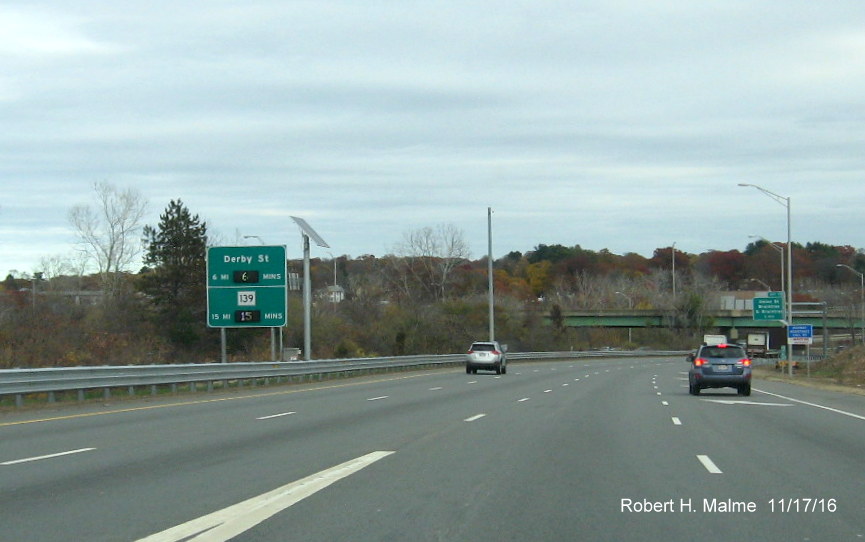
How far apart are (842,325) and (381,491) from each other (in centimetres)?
10415

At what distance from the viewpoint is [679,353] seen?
392 ft

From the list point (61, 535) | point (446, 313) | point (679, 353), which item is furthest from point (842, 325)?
point (61, 535)

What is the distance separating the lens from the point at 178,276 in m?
76.4

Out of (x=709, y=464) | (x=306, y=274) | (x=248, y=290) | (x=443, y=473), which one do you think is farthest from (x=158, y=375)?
(x=709, y=464)

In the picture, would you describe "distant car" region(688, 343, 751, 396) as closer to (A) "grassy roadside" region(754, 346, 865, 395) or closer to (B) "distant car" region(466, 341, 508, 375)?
(A) "grassy roadside" region(754, 346, 865, 395)

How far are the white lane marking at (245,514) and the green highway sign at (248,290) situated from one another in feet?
86.5

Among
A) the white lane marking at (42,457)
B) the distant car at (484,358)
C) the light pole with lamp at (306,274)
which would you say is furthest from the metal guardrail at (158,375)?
the white lane marking at (42,457)

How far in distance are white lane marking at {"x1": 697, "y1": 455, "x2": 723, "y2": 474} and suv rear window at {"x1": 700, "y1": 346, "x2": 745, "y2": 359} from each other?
16955 mm

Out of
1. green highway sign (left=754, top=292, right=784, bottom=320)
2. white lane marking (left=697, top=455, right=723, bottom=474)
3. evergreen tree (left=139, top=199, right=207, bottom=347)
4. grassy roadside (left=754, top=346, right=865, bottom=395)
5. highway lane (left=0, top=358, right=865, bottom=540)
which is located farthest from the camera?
evergreen tree (left=139, top=199, right=207, bottom=347)

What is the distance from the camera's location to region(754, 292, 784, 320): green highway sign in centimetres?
6381

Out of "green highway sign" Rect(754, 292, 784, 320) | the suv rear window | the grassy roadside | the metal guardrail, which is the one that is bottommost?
the grassy roadside

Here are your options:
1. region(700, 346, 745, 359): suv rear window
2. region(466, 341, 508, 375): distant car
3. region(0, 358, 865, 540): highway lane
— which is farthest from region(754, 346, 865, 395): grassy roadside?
region(0, 358, 865, 540): highway lane

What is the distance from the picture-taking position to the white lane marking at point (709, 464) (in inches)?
487

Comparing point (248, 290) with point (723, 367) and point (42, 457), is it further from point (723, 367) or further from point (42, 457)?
point (42, 457)
